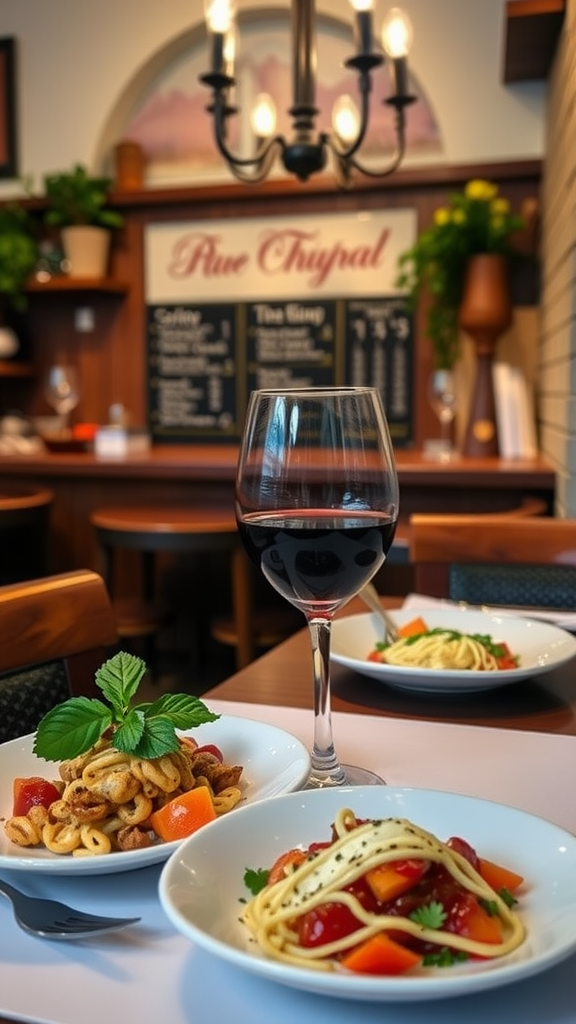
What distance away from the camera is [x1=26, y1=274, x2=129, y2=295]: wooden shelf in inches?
169

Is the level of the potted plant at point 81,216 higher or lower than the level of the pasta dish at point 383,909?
higher

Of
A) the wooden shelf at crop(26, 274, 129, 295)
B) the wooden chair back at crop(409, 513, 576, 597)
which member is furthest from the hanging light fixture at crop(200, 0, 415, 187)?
the wooden chair back at crop(409, 513, 576, 597)

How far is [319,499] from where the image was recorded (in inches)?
28.3

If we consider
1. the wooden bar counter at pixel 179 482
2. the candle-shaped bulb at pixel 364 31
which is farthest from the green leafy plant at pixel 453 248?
the candle-shaped bulb at pixel 364 31

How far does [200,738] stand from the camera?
81 cm

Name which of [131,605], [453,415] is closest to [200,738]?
[131,605]

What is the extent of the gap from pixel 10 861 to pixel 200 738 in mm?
249

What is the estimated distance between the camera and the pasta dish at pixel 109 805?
0.62 metres

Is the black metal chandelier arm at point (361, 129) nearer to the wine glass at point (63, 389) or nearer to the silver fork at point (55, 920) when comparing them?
the wine glass at point (63, 389)

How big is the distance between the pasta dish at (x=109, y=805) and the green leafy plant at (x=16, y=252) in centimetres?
402

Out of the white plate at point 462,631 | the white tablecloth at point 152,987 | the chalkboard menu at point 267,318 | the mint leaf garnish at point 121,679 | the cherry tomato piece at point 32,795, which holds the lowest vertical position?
Answer: the white tablecloth at point 152,987

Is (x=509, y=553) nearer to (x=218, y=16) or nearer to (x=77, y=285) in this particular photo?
(x=218, y=16)

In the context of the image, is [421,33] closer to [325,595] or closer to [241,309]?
[241,309]

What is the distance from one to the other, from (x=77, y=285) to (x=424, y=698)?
3620 mm
